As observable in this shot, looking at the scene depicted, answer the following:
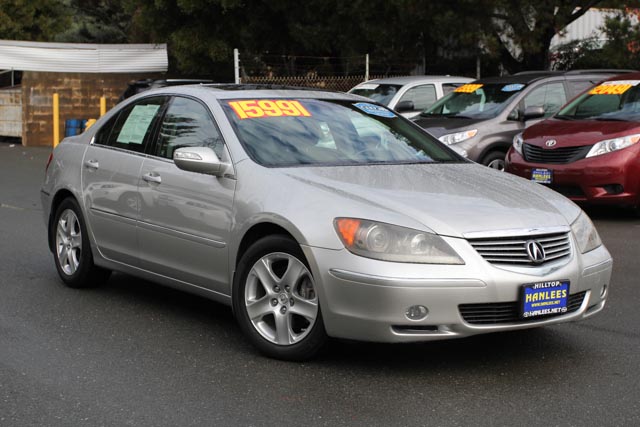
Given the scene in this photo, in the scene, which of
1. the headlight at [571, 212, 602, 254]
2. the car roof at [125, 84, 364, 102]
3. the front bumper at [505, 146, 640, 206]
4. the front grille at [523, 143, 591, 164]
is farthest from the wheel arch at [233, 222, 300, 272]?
the front grille at [523, 143, 591, 164]

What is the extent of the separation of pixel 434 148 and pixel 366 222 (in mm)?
1770

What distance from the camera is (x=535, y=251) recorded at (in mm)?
5012

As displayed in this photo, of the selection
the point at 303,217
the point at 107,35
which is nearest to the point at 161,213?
the point at 303,217

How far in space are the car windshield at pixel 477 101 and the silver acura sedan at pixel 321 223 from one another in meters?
6.58

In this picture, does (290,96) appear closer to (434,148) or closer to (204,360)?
(434,148)

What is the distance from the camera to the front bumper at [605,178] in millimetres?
10570

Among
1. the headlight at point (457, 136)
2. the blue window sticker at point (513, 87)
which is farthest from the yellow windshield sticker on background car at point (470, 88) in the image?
the headlight at point (457, 136)

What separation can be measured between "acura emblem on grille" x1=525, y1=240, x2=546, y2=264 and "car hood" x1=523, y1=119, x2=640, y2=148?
6.13 metres

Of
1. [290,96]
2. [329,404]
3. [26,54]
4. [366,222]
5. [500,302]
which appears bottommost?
[329,404]

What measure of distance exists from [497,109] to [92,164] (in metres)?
7.36

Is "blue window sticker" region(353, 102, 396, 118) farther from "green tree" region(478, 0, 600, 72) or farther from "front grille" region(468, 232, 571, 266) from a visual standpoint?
"green tree" region(478, 0, 600, 72)

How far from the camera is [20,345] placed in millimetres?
5711

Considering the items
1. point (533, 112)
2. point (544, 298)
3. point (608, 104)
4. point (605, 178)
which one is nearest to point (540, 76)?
point (533, 112)

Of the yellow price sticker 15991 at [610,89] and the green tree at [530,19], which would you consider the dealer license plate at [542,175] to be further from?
the green tree at [530,19]
